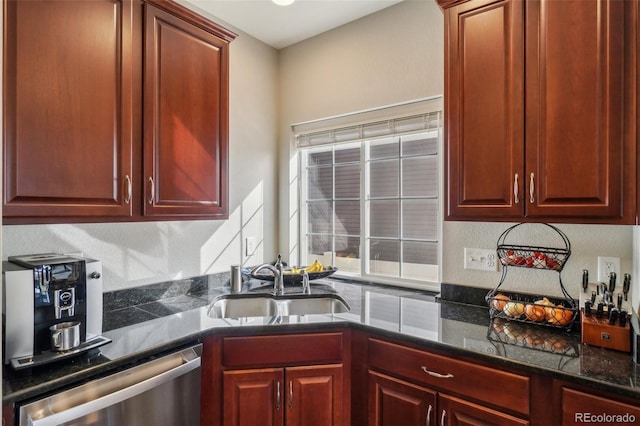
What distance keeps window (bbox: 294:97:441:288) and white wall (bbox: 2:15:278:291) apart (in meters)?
0.31

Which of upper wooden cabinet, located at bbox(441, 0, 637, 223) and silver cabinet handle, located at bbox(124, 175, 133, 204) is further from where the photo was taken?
silver cabinet handle, located at bbox(124, 175, 133, 204)

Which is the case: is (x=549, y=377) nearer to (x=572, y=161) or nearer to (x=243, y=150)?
(x=572, y=161)

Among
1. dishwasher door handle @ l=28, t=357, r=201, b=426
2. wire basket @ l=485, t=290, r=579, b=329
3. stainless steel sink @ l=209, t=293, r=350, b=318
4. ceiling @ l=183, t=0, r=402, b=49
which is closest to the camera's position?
dishwasher door handle @ l=28, t=357, r=201, b=426

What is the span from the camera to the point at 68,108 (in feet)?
4.33

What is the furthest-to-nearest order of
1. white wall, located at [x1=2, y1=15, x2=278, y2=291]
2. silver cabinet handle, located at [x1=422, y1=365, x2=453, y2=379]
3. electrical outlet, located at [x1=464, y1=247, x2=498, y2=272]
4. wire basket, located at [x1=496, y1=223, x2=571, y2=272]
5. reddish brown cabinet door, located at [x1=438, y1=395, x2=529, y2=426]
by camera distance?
electrical outlet, located at [x1=464, y1=247, x2=498, y2=272] < white wall, located at [x1=2, y1=15, x2=278, y2=291] < wire basket, located at [x1=496, y1=223, x2=571, y2=272] < silver cabinet handle, located at [x1=422, y1=365, x2=453, y2=379] < reddish brown cabinet door, located at [x1=438, y1=395, x2=529, y2=426]

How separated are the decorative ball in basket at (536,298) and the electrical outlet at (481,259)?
0.27ft

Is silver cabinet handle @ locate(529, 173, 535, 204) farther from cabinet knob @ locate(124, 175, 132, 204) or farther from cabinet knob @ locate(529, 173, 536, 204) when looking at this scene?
cabinet knob @ locate(124, 175, 132, 204)

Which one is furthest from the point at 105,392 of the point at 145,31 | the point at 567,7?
the point at 567,7

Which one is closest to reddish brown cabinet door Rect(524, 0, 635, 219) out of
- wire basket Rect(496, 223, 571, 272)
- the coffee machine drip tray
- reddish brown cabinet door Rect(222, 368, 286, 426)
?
wire basket Rect(496, 223, 571, 272)

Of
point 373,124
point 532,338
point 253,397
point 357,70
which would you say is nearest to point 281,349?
point 253,397

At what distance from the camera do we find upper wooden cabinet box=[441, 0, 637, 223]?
1.31 metres

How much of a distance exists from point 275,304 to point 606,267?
1.63 m

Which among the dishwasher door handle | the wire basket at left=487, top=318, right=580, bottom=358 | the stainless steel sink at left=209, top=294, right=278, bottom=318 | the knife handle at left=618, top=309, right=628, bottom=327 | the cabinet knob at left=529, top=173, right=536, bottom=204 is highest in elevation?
the cabinet knob at left=529, top=173, right=536, bottom=204

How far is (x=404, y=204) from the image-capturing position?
2357 mm
